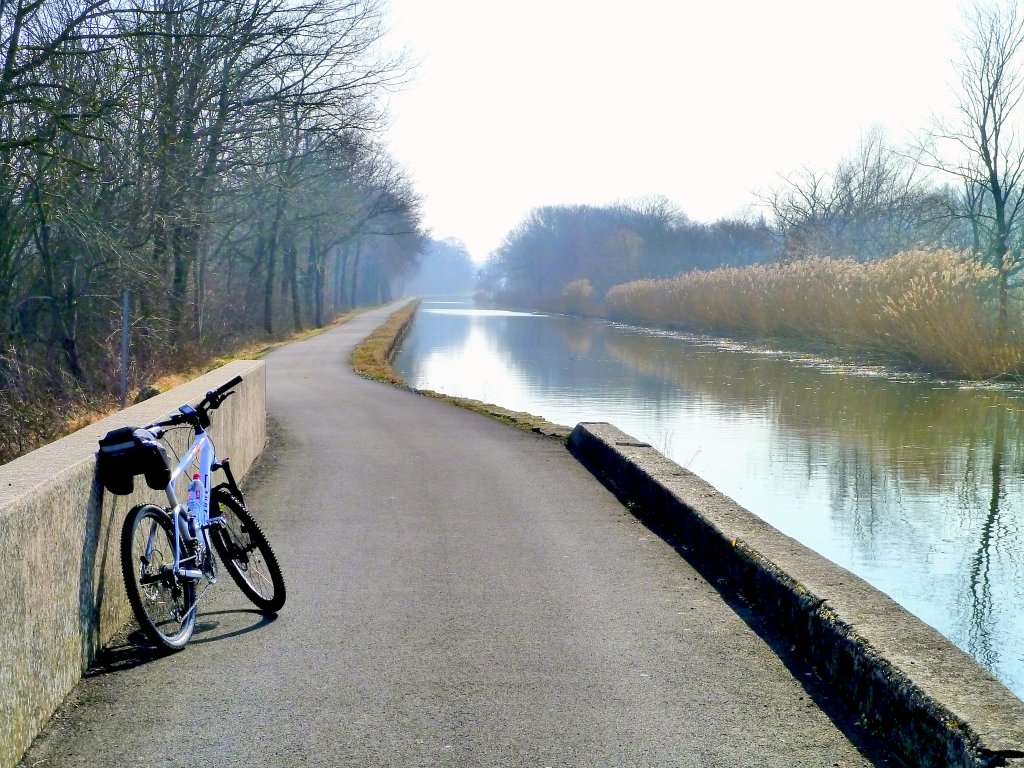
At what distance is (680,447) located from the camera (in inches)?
629

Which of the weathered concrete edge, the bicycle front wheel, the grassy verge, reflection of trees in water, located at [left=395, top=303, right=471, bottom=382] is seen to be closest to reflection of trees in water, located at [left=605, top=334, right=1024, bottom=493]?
the grassy verge

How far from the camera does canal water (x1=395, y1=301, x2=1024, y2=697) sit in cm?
866

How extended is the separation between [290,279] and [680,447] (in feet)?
125

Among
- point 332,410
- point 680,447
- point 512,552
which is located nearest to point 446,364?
point 332,410

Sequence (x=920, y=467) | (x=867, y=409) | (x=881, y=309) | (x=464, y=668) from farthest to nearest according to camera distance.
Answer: (x=881, y=309), (x=867, y=409), (x=920, y=467), (x=464, y=668)

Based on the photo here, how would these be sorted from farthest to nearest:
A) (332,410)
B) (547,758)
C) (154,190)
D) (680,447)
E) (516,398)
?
(516,398), (154,190), (332,410), (680,447), (547,758)

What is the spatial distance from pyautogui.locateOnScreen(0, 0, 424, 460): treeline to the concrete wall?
9.36 m

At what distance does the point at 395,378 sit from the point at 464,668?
21112 mm

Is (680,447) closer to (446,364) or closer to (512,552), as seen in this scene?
(512,552)

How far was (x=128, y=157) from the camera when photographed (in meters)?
21.1

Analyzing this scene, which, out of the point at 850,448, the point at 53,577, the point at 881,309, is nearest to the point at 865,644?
the point at 53,577

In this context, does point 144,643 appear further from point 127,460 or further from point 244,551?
point 127,460

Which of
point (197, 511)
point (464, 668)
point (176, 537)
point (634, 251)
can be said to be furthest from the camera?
point (634, 251)

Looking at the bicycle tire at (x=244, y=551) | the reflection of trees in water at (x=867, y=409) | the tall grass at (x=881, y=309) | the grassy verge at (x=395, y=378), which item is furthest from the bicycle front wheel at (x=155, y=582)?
the tall grass at (x=881, y=309)
